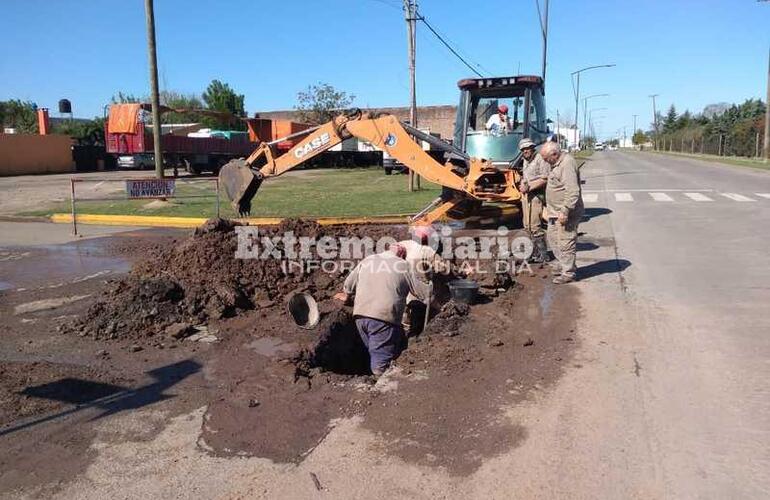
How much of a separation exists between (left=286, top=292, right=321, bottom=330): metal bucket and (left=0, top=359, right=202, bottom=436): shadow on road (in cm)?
170

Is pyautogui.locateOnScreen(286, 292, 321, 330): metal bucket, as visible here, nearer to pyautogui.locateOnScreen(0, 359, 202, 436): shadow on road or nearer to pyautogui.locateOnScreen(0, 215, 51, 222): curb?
pyautogui.locateOnScreen(0, 359, 202, 436): shadow on road

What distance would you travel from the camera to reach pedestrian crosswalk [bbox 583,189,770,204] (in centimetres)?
1804

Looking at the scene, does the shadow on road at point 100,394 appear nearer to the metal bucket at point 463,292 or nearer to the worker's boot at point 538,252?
the metal bucket at point 463,292

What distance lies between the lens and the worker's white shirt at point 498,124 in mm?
12234

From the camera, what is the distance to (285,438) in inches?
165

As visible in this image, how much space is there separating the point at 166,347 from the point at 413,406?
9.88 feet

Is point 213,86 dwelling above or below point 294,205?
above

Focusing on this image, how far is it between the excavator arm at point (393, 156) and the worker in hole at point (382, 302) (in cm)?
380

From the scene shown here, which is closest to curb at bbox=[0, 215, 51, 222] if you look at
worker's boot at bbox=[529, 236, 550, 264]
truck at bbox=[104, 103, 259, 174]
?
truck at bbox=[104, 103, 259, 174]

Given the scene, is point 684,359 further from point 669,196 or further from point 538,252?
point 669,196

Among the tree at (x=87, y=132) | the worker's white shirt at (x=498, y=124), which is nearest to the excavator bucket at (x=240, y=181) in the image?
the worker's white shirt at (x=498, y=124)

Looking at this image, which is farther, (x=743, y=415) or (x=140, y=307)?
(x=140, y=307)

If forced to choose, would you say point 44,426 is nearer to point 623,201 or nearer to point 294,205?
point 294,205

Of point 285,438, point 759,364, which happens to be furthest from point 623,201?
point 285,438
